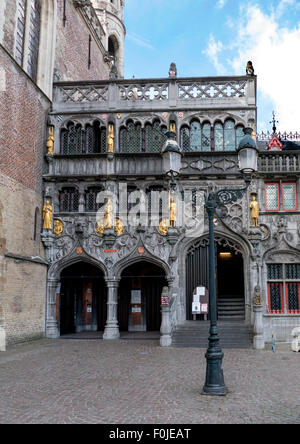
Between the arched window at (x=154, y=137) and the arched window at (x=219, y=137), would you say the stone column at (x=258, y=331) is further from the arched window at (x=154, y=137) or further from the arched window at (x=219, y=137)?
the arched window at (x=154, y=137)

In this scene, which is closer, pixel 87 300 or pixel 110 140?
pixel 110 140

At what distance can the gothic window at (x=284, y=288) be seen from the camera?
18.4m

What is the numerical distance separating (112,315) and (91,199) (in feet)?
17.0

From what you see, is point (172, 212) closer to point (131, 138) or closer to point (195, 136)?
point (195, 136)

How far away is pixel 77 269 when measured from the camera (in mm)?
22625

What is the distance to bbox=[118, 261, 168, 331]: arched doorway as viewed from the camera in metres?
22.5

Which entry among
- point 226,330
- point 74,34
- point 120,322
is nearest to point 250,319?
point 226,330

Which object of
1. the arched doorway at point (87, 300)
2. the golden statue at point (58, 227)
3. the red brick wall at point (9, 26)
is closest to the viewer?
the red brick wall at point (9, 26)

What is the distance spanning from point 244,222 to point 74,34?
13491 millimetres

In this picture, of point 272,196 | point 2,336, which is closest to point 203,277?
point 272,196

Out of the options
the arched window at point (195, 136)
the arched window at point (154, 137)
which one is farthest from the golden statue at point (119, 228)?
the arched window at point (195, 136)

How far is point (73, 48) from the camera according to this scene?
2350 cm

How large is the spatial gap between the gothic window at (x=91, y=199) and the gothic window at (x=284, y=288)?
7.97m

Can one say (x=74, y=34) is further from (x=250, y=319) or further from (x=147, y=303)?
(x=250, y=319)
